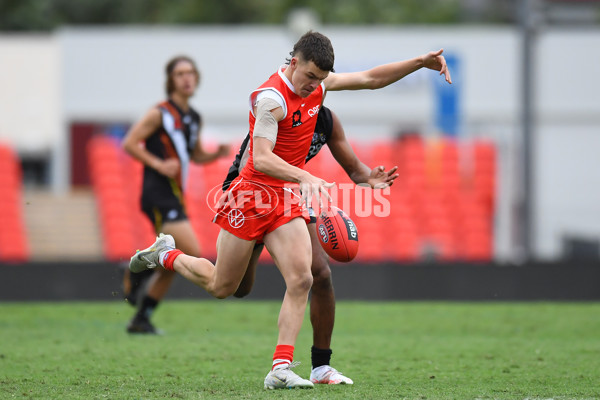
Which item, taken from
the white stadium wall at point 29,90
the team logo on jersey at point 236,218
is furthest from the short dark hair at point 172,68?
the white stadium wall at point 29,90

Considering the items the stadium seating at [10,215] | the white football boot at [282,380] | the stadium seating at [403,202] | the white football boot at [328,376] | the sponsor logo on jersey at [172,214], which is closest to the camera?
the white football boot at [282,380]

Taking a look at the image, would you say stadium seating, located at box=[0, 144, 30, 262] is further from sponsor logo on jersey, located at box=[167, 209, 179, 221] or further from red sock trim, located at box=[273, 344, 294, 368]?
red sock trim, located at box=[273, 344, 294, 368]

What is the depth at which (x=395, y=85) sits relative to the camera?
21.9m

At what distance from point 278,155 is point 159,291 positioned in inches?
127

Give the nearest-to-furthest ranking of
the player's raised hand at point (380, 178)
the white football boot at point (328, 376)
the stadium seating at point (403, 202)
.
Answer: the white football boot at point (328, 376) < the player's raised hand at point (380, 178) < the stadium seating at point (403, 202)

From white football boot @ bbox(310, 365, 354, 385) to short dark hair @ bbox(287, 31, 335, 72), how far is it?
204cm

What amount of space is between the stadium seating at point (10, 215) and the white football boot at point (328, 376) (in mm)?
11126

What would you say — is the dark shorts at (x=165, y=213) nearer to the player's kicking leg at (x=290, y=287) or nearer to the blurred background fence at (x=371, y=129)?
the player's kicking leg at (x=290, y=287)

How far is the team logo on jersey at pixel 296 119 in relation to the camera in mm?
5832

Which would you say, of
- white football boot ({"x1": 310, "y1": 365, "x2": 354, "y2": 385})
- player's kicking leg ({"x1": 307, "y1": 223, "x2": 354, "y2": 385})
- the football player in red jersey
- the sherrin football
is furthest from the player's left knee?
white football boot ({"x1": 310, "y1": 365, "x2": 354, "y2": 385})

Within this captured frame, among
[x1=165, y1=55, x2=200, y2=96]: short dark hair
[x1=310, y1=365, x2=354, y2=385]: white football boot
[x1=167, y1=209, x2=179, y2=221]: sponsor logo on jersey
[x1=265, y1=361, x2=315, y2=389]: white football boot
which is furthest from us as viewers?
[x1=165, y1=55, x2=200, y2=96]: short dark hair

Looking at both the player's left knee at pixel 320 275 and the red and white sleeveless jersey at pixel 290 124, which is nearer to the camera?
the red and white sleeveless jersey at pixel 290 124

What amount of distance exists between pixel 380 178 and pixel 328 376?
1405mm

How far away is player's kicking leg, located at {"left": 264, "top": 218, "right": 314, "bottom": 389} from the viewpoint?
5777 millimetres
